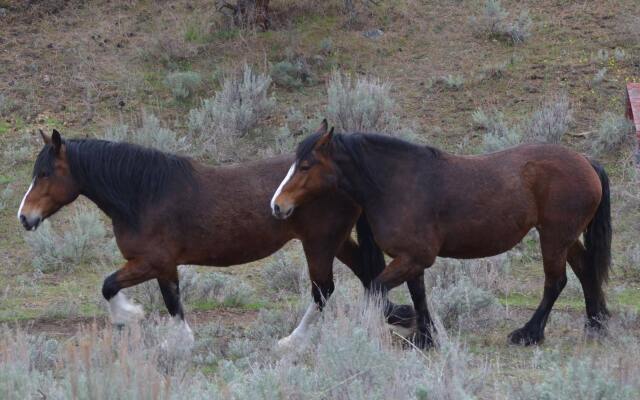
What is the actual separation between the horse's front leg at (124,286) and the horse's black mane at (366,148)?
146 cm

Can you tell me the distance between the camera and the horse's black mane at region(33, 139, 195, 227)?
8242mm

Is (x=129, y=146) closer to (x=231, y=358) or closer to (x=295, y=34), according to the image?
(x=231, y=358)

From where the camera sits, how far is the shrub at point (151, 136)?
554 inches

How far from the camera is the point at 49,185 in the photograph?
8.27 m

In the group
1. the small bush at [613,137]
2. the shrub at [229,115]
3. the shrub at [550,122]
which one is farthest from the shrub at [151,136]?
Answer: the small bush at [613,137]

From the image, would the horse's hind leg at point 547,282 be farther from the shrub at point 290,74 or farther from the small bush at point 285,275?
the shrub at point 290,74

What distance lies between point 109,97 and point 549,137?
631 centimetres

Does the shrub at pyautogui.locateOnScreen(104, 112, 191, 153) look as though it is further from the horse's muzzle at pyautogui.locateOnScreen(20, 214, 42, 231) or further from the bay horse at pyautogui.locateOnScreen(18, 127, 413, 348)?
the horse's muzzle at pyautogui.locateOnScreen(20, 214, 42, 231)

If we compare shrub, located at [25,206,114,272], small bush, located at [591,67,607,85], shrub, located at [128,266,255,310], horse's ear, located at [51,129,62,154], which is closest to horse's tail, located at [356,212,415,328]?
shrub, located at [128,266,255,310]

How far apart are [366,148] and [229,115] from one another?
674cm

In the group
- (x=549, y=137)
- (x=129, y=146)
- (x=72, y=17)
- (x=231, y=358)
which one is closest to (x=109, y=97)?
(x=72, y=17)

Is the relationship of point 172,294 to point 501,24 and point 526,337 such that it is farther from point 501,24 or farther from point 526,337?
point 501,24

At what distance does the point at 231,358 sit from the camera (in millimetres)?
7793

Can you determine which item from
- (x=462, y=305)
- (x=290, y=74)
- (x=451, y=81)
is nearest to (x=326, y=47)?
(x=290, y=74)
